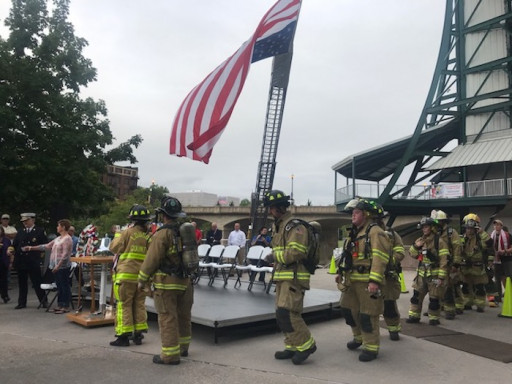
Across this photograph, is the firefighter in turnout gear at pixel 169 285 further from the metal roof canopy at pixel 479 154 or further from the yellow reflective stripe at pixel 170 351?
the metal roof canopy at pixel 479 154

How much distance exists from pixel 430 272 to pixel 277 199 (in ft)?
11.4

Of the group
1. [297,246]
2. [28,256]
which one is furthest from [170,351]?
[28,256]

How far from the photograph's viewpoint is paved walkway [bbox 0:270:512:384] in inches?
181

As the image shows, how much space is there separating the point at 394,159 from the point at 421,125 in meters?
3.97

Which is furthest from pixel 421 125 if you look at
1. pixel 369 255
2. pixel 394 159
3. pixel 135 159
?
pixel 369 255

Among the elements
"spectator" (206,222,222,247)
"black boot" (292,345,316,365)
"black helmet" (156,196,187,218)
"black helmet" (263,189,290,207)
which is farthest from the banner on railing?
"black helmet" (156,196,187,218)

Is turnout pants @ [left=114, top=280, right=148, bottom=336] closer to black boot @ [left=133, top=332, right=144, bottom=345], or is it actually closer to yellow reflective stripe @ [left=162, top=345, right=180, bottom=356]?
black boot @ [left=133, top=332, right=144, bottom=345]

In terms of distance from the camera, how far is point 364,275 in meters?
5.41

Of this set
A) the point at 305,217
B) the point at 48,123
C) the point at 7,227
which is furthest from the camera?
the point at 305,217

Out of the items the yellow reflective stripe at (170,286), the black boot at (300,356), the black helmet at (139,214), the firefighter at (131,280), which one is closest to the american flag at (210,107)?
the black helmet at (139,214)

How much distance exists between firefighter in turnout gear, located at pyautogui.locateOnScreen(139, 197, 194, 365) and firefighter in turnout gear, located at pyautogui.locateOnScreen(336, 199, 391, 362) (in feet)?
6.44

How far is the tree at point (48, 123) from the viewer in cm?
1355

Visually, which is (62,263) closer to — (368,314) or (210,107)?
(210,107)

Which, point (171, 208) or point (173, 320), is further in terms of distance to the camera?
point (171, 208)
